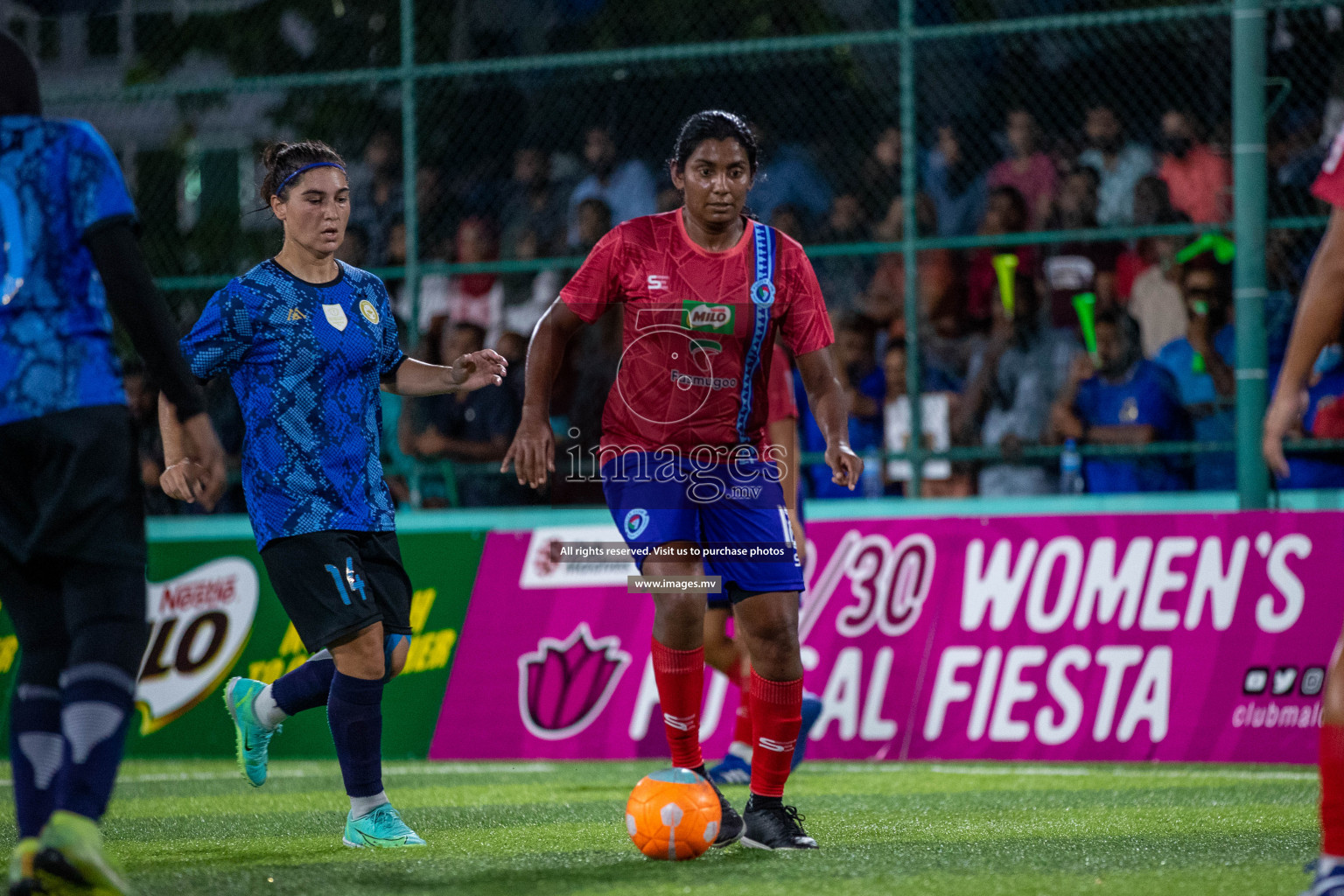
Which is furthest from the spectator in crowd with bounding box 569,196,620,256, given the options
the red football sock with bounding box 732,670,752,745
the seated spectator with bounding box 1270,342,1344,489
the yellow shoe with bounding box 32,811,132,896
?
the yellow shoe with bounding box 32,811,132,896

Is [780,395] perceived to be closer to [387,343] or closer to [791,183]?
[387,343]

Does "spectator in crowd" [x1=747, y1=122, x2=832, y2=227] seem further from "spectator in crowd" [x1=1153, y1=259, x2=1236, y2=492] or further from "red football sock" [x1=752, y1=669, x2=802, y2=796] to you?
"red football sock" [x1=752, y1=669, x2=802, y2=796]

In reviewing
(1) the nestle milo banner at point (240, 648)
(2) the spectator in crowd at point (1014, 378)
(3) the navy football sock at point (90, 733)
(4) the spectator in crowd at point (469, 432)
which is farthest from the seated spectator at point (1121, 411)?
(3) the navy football sock at point (90, 733)

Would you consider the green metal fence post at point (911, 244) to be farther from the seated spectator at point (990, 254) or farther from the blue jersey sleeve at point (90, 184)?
the blue jersey sleeve at point (90, 184)

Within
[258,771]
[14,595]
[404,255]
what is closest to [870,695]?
[258,771]

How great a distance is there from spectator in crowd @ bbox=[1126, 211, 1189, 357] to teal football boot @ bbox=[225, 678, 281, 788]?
6414 millimetres

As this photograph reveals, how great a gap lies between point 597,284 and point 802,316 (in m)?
0.70

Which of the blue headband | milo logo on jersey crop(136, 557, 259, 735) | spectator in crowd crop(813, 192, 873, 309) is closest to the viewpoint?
the blue headband

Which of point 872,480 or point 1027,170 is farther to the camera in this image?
point 1027,170

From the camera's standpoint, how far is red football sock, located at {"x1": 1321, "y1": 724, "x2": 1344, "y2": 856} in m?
3.88

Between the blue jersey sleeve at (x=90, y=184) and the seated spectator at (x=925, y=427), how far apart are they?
7093 millimetres

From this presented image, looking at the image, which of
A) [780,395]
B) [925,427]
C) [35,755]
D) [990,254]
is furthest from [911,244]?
[35,755]

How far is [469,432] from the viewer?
11.4 m

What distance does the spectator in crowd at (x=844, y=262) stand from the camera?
11.5 meters
